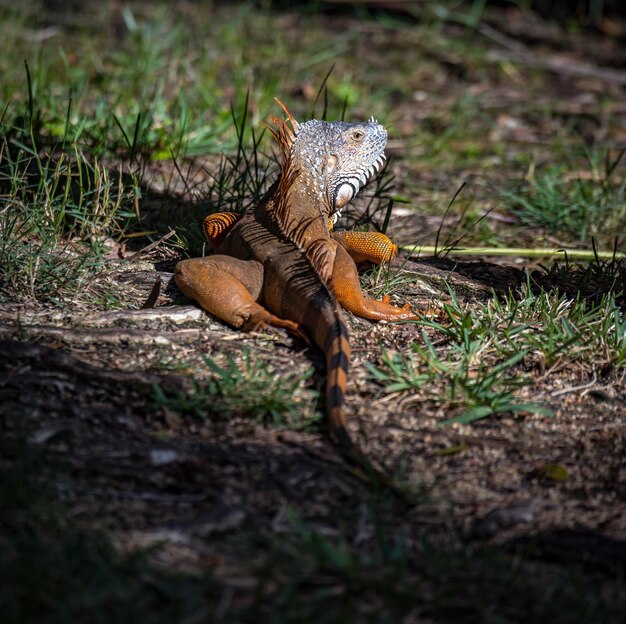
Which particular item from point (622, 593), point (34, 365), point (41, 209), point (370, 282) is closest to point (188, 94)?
point (41, 209)

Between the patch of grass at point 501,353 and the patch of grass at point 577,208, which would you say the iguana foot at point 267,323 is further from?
the patch of grass at point 577,208

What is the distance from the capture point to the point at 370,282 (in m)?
4.46

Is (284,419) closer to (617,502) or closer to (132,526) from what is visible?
(132,526)

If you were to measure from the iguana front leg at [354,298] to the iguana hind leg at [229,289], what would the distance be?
0.28m

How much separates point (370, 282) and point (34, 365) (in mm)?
1735

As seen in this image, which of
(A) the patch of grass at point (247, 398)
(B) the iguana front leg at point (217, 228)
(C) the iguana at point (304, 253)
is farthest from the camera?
(B) the iguana front leg at point (217, 228)

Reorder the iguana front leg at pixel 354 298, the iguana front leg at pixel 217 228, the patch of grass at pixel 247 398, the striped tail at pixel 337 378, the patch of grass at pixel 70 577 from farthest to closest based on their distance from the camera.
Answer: the iguana front leg at pixel 217 228
the iguana front leg at pixel 354 298
the patch of grass at pixel 247 398
the striped tail at pixel 337 378
the patch of grass at pixel 70 577

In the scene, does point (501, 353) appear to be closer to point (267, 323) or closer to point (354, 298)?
point (354, 298)

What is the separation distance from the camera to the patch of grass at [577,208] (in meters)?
5.88

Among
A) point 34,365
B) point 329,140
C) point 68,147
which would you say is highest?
point 329,140

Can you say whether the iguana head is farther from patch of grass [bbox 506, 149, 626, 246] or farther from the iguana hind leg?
patch of grass [bbox 506, 149, 626, 246]

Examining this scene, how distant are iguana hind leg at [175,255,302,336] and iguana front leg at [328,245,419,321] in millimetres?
276

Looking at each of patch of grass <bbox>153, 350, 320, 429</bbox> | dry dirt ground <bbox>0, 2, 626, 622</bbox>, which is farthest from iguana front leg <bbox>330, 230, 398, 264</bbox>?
patch of grass <bbox>153, 350, 320, 429</bbox>

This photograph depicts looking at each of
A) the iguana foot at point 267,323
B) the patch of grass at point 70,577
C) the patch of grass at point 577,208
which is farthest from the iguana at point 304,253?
the patch of grass at point 577,208
